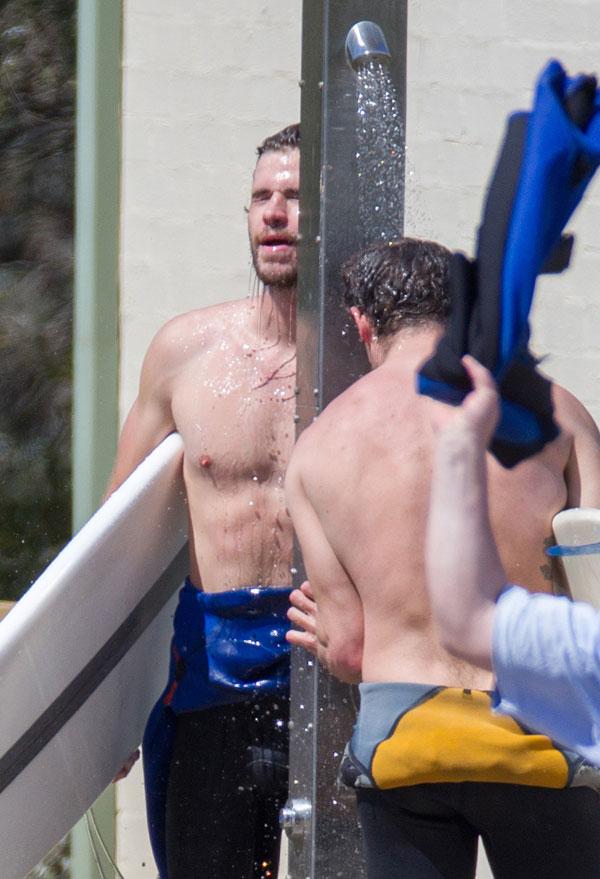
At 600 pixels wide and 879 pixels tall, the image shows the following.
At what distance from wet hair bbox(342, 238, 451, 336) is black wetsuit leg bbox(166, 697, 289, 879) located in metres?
0.88

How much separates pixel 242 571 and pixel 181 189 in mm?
1274

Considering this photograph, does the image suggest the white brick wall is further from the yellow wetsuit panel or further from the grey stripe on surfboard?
the yellow wetsuit panel

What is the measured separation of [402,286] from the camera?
7.22 feet

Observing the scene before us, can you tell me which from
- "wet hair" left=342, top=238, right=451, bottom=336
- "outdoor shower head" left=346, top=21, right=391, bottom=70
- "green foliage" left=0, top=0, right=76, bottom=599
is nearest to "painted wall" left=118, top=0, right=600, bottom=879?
"green foliage" left=0, top=0, right=76, bottom=599

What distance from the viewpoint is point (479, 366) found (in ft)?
4.26

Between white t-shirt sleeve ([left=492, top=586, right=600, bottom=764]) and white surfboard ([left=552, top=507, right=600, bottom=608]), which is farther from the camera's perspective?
white surfboard ([left=552, top=507, right=600, bottom=608])

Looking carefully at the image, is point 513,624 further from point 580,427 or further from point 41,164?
point 41,164

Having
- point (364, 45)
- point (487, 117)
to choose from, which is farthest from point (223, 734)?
point (487, 117)

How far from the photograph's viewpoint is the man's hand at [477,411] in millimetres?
1271

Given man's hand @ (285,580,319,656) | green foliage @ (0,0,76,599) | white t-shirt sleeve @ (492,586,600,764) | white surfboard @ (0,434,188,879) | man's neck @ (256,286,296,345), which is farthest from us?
green foliage @ (0,0,76,599)

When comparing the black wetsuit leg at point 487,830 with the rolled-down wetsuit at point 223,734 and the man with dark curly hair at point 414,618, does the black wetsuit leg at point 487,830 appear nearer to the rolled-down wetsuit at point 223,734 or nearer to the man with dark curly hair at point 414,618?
the man with dark curly hair at point 414,618

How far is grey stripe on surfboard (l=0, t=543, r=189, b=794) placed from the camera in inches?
105

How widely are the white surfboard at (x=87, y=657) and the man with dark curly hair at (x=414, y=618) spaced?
2.06ft

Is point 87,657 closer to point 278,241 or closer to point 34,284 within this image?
point 278,241
